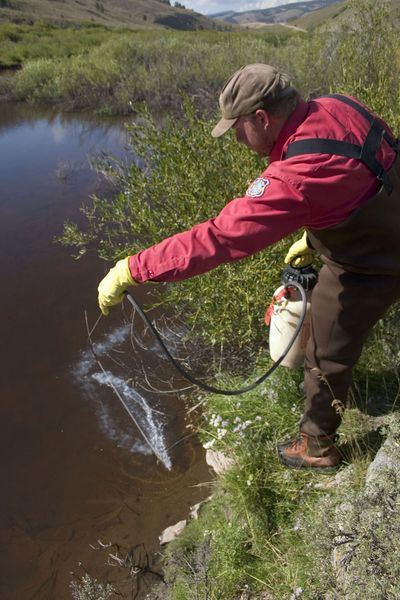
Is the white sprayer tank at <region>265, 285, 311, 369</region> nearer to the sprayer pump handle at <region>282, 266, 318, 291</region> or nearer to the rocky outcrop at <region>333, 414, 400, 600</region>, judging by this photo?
the sprayer pump handle at <region>282, 266, 318, 291</region>

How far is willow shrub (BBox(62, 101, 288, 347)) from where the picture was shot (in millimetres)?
3426

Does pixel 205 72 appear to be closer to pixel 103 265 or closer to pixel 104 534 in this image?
pixel 103 265

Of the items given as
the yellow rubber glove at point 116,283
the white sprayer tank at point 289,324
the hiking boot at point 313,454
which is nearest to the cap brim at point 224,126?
the yellow rubber glove at point 116,283

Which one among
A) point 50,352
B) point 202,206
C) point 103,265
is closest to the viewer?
point 202,206

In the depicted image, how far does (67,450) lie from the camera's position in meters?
4.11

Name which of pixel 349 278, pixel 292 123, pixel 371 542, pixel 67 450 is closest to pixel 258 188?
pixel 292 123

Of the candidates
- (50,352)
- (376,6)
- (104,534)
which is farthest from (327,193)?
(376,6)

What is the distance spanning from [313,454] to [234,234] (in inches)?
60.6

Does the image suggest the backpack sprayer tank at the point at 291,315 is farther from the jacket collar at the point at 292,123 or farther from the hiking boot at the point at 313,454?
the jacket collar at the point at 292,123

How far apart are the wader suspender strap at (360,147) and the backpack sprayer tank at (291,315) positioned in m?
0.90

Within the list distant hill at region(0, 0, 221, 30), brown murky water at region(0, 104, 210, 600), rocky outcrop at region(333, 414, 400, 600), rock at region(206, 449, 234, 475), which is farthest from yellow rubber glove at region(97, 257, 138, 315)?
distant hill at region(0, 0, 221, 30)

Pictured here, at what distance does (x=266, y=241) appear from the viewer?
1.81 m

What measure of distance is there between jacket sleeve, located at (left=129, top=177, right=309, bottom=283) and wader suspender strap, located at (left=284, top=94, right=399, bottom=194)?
0.18 m

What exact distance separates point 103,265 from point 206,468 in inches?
A: 158
